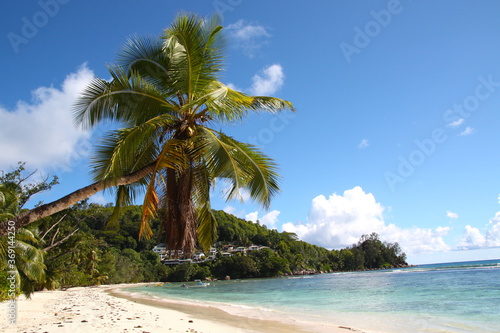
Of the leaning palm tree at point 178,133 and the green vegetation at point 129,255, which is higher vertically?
the leaning palm tree at point 178,133

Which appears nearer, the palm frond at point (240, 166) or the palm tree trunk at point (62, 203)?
the palm tree trunk at point (62, 203)

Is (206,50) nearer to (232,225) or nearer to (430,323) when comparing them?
(430,323)

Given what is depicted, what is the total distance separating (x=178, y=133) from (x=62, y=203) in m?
2.07

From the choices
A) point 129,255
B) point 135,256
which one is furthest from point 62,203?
point 135,256

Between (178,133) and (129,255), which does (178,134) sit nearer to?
(178,133)

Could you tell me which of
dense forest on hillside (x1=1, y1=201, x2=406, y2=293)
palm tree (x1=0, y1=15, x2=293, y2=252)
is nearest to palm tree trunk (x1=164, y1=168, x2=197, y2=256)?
palm tree (x1=0, y1=15, x2=293, y2=252)

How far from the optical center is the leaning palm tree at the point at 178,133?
217 inches

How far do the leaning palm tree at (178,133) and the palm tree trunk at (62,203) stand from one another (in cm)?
10

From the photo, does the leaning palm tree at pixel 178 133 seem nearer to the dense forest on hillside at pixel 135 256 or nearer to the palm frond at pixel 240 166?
the palm frond at pixel 240 166

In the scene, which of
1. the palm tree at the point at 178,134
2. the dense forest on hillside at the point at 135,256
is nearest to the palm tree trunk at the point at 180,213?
the palm tree at the point at 178,134

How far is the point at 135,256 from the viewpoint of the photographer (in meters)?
70.8

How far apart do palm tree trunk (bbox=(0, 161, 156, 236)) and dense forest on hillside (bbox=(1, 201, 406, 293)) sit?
4607 mm

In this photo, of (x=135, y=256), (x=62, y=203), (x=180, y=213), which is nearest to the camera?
(x=62, y=203)

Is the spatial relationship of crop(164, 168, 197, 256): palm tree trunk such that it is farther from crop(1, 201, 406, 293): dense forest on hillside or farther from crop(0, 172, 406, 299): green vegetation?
crop(1, 201, 406, 293): dense forest on hillside
